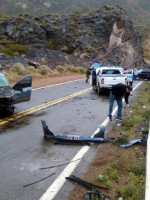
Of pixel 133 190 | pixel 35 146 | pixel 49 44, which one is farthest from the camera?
pixel 49 44

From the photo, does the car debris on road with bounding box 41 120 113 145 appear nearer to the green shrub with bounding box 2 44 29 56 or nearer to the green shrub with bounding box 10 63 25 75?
the green shrub with bounding box 10 63 25 75

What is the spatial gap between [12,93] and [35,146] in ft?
12.9

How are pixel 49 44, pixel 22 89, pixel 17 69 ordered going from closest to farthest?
pixel 22 89
pixel 17 69
pixel 49 44

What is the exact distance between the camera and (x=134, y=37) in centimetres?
7050

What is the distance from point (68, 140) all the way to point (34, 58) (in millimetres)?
38488

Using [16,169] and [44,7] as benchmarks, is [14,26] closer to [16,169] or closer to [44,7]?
[16,169]

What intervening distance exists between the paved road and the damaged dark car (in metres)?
0.42

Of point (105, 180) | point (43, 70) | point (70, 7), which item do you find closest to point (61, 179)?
point (105, 180)

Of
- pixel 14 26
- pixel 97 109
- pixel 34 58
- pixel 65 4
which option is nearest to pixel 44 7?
pixel 65 4

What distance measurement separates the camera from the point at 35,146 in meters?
8.15

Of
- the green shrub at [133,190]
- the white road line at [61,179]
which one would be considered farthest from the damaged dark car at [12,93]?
the green shrub at [133,190]

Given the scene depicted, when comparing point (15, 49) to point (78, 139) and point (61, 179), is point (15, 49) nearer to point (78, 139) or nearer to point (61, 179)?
point (78, 139)

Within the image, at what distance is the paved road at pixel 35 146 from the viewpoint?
18.7 ft

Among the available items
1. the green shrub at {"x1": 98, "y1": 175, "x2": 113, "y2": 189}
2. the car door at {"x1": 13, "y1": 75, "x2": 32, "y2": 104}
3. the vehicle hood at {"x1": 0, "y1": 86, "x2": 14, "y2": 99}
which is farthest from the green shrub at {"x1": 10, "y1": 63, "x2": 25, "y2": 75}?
the green shrub at {"x1": 98, "y1": 175, "x2": 113, "y2": 189}
